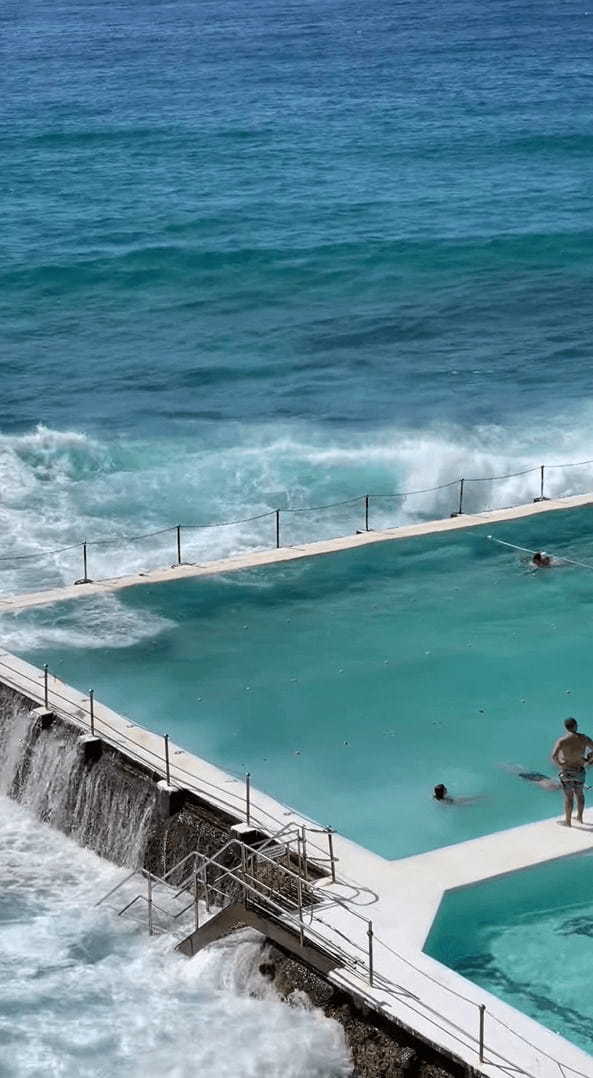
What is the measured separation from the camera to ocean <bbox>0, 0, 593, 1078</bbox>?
30734mm

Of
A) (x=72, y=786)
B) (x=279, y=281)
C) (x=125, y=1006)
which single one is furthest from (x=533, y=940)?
(x=279, y=281)

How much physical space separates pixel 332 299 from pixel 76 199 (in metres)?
14.3

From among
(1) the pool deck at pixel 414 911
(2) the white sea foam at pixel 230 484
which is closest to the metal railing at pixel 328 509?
→ (2) the white sea foam at pixel 230 484

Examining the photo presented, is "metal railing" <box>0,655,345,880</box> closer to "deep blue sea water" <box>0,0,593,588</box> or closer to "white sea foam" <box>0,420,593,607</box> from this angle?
"white sea foam" <box>0,420,593,607</box>

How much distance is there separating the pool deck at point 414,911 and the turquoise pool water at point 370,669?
34 centimetres

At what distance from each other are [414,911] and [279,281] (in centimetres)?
3231

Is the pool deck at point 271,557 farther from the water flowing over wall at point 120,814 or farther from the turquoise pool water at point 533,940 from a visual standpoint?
the turquoise pool water at point 533,940

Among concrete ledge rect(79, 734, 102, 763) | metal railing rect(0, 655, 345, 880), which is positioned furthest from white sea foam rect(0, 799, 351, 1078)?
concrete ledge rect(79, 734, 102, 763)

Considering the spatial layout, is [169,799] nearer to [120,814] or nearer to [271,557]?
[120,814]

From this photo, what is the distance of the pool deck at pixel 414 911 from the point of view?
12.5m

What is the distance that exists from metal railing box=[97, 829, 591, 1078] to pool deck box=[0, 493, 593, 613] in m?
5.68

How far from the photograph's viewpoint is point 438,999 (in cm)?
1303

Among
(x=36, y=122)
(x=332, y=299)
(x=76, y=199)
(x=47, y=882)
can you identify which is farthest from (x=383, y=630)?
(x=36, y=122)

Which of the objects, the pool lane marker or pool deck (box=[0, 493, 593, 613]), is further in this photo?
the pool lane marker
